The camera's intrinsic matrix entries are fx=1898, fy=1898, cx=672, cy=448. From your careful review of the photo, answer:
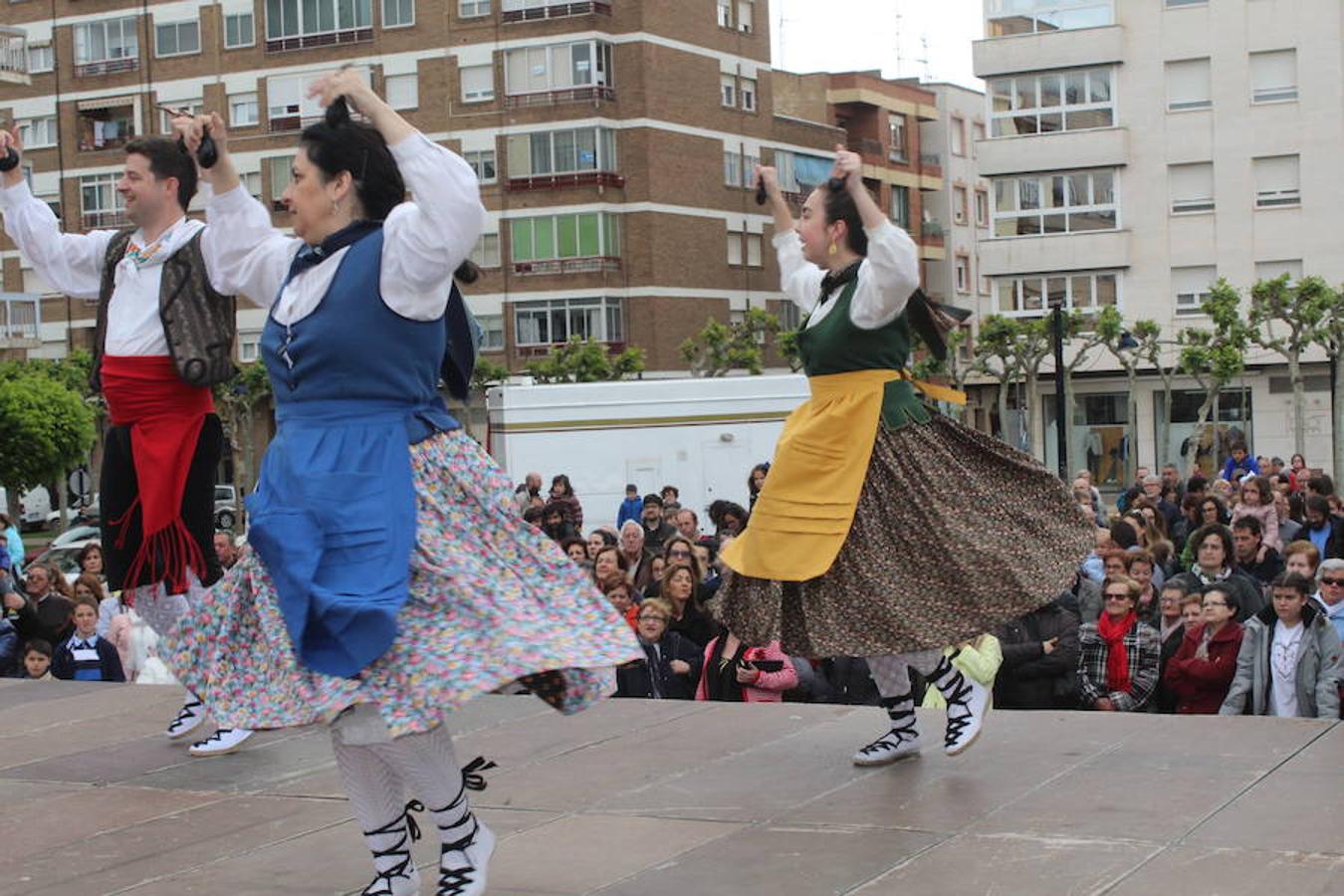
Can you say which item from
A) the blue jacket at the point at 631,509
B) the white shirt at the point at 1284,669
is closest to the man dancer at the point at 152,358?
the white shirt at the point at 1284,669

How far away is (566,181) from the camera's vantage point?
4266 centimetres

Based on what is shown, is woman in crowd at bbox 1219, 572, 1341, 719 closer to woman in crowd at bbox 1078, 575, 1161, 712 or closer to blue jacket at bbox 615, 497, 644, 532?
woman in crowd at bbox 1078, 575, 1161, 712

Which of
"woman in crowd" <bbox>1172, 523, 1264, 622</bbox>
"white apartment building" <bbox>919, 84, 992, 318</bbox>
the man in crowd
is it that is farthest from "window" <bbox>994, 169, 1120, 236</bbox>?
"woman in crowd" <bbox>1172, 523, 1264, 622</bbox>

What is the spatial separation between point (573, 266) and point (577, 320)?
1.25 m

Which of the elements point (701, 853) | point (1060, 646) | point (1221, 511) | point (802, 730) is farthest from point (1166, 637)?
point (1221, 511)

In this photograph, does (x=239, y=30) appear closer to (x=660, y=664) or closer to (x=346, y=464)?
(x=660, y=664)

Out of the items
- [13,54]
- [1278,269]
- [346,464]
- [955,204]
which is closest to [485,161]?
[13,54]

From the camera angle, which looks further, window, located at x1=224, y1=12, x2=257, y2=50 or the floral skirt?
window, located at x1=224, y1=12, x2=257, y2=50

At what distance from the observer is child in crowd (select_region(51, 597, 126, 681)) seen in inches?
384

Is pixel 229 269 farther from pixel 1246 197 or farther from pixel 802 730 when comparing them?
pixel 1246 197

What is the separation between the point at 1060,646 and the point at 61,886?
472cm

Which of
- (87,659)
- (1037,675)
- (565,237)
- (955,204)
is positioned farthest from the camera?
(955,204)

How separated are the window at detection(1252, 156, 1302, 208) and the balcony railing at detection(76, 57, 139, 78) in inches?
1038

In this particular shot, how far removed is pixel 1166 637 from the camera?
27.9ft
